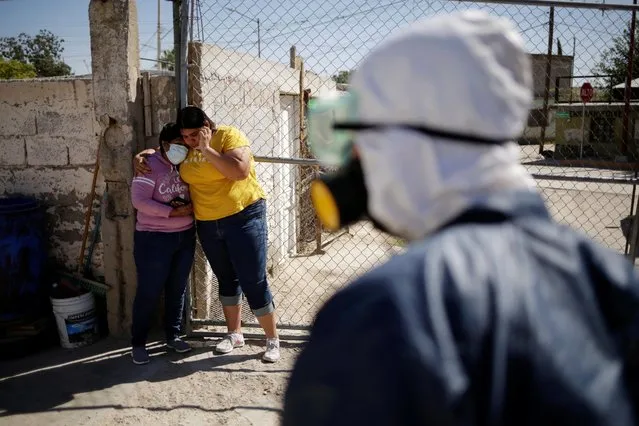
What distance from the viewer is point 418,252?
81 centimetres

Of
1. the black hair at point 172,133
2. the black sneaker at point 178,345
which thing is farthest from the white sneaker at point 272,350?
the black hair at point 172,133

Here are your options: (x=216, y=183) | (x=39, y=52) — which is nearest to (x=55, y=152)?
(x=216, y=183)

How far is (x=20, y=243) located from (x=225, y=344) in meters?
1.73

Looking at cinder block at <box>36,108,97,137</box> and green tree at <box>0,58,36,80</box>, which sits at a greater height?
green tree at <box>0,58,36,80</box>

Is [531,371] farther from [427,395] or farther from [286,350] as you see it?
[286,350]

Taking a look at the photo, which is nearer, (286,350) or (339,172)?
(339,172)

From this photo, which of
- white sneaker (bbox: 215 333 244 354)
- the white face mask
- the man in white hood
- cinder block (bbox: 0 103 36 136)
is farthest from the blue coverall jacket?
cinder block (bbox: 0 103 36 136)

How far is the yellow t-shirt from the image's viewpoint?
349 centimetres

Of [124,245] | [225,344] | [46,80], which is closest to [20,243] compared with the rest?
[124,245]

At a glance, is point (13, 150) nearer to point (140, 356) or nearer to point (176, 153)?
point (176, 153)

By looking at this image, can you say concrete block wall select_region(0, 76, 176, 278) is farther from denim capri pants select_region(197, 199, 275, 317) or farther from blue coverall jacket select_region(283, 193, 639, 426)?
blue coverall jacket select_region(283, 193, 639, 426)

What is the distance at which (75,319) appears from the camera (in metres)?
3.99

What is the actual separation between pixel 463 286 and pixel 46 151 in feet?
14.6

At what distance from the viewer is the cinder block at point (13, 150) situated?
4.45 metres
